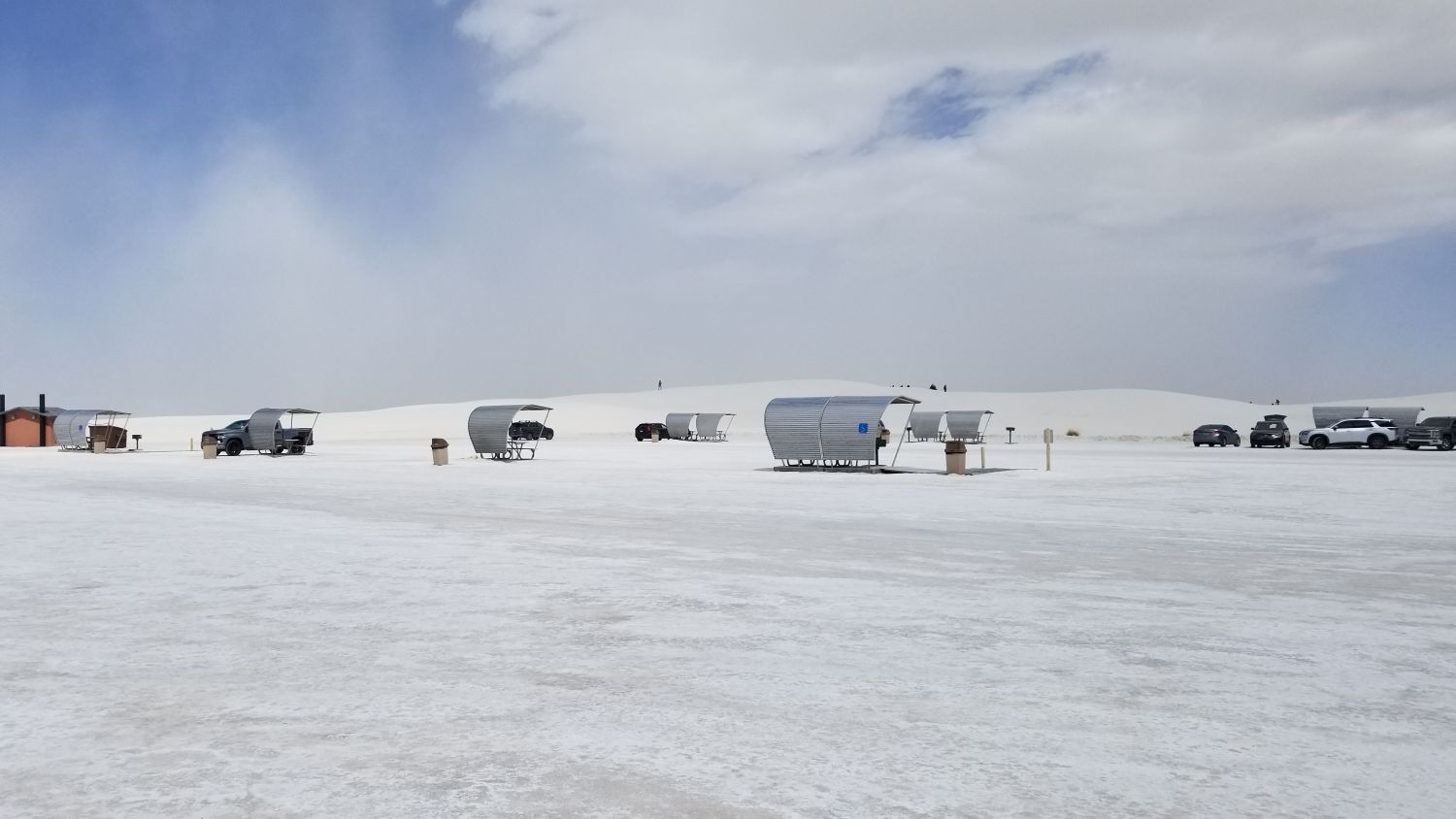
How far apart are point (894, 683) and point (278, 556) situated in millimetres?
9316

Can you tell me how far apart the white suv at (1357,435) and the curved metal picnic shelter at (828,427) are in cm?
3339

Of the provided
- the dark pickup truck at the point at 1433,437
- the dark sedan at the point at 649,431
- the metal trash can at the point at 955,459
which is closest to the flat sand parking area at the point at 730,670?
the metal trash can at the point at 955,459

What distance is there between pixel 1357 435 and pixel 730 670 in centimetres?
5683

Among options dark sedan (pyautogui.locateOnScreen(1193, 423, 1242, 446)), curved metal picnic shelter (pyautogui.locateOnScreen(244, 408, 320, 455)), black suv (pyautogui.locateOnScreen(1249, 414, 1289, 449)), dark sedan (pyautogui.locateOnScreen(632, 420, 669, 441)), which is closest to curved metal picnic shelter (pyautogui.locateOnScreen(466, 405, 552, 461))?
curved metal picnic shelter (pyautogui.locateOnScreen(244, 408, 320, 455))

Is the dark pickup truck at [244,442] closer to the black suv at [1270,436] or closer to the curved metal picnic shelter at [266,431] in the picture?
the curved metal picnic shelter at [266,431]

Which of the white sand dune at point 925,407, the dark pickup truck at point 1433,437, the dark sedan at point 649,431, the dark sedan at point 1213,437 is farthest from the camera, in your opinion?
the white sand dune at point 925,407

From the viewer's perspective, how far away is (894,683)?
6688 mm

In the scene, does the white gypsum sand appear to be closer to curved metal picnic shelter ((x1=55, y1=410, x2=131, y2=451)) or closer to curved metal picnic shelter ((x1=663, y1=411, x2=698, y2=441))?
curved metal picnic shelter ((x1=55, y1=410, x2=131, y2=451))

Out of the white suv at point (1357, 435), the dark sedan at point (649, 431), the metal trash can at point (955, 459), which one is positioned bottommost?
the metal trash can at point (955, 459)

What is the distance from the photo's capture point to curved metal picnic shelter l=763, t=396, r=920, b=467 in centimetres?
3156

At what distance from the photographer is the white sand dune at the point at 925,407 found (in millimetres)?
94062

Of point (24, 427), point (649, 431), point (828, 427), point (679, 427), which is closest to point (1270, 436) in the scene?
point (828, 427)

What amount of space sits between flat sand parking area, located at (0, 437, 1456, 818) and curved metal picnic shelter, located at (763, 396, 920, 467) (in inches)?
601

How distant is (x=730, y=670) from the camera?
7078 millimetres
